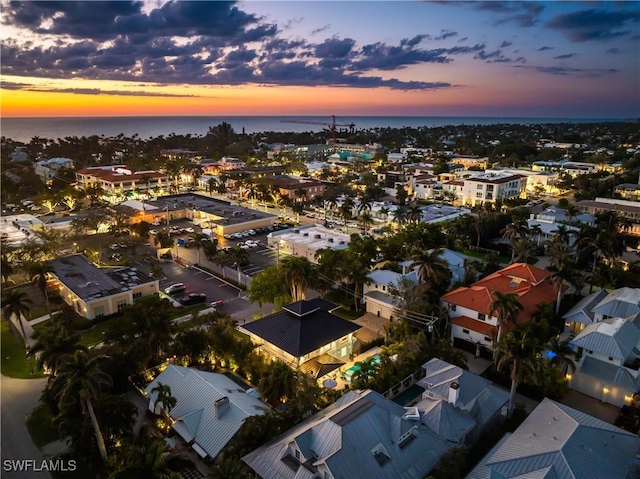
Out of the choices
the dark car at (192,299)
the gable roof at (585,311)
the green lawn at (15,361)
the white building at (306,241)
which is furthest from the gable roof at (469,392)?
the white building at (306,241)

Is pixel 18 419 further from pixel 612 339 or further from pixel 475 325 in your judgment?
pixel 612 339

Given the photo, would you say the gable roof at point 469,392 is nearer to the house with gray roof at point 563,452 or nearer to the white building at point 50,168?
the house with gray roof at point 563,452

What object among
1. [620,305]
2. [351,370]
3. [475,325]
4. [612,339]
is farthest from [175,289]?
[620,305]

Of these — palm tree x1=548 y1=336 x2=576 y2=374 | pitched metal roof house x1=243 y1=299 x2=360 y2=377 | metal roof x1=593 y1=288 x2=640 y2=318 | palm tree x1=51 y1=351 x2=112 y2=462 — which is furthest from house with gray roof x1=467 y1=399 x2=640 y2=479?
palm tree x1=51 y1=351 x2=112 y2=462

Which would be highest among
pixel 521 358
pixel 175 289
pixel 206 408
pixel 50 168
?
pixel 50 168

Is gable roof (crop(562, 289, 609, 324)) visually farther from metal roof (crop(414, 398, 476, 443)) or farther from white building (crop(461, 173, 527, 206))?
white building (crop(461, 173, 527, 206))
